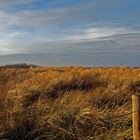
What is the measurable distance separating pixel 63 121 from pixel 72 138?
19.2 inches

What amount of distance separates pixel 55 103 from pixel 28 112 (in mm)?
696

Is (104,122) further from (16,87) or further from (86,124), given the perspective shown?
(16,87)

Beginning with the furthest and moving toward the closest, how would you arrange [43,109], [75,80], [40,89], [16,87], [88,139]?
[75,80]
[40,89]
[16,87]
[43,109]
[88,139]

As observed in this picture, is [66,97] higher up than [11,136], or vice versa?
[66,97]

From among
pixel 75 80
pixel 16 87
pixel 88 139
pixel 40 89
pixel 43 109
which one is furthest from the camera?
pixel 75 80

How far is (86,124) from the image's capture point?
31.5 ft

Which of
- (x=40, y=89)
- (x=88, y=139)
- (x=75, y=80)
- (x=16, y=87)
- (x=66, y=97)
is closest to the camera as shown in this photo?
(x=88, y=139)

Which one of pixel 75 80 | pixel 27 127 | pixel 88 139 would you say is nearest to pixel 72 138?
pixel 88 139

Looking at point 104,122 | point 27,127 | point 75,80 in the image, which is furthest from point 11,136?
point 75,80

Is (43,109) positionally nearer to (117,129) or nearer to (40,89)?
(117,129)

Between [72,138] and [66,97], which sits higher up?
→ [66,97]

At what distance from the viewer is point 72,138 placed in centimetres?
940

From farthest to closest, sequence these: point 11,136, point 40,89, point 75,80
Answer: point 75,80, point 40,89, point 11,136

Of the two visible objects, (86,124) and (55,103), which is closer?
(86,124)
